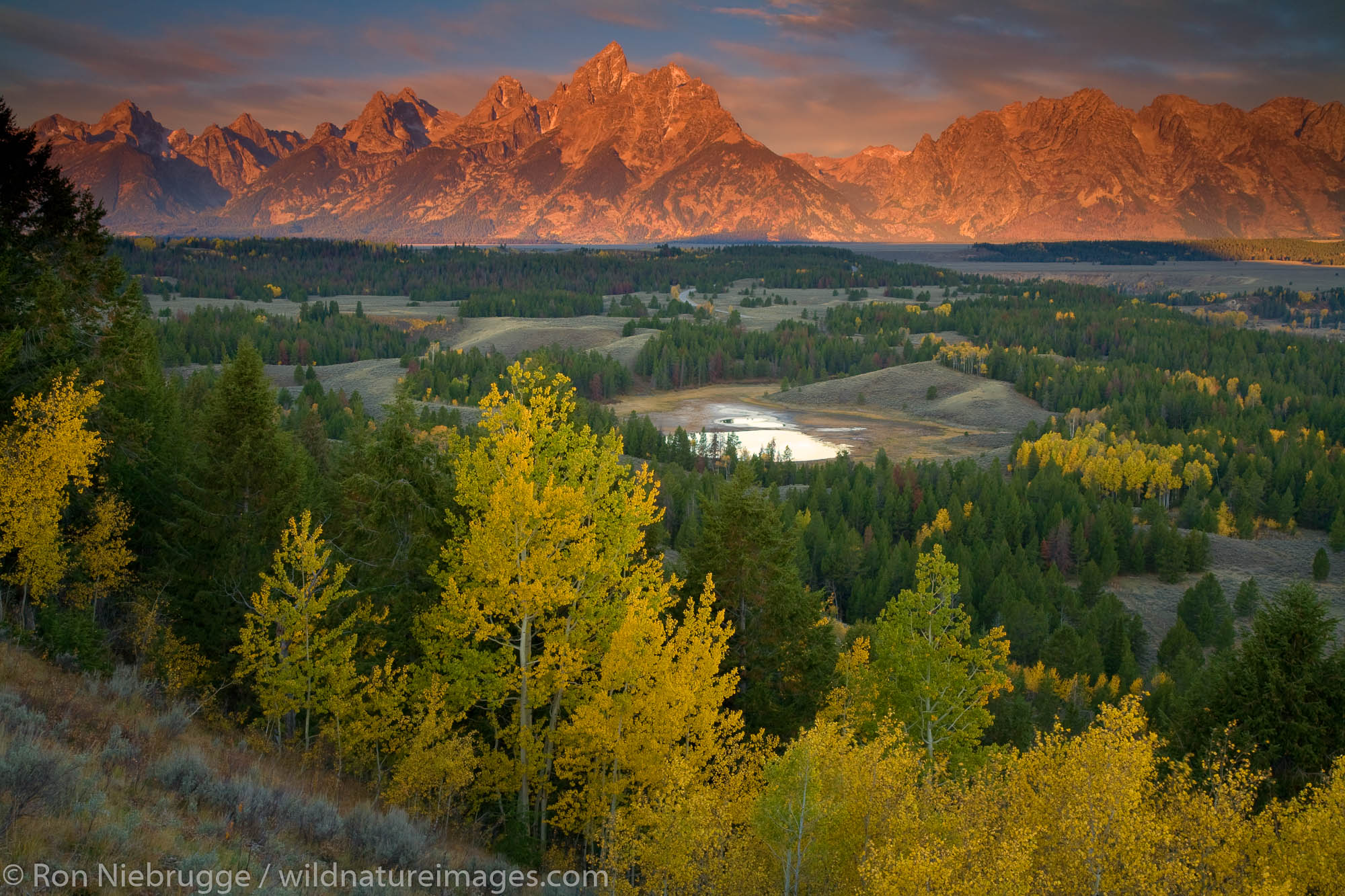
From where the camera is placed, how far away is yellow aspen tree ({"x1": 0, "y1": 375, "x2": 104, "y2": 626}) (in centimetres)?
2355

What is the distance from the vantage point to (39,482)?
2423 centimetres

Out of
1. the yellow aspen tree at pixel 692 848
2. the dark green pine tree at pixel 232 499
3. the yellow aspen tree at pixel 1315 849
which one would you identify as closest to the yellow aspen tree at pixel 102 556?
the dark green pine tree at pixel 232 499

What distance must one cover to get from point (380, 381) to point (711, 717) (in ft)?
532

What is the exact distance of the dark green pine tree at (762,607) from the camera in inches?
1164

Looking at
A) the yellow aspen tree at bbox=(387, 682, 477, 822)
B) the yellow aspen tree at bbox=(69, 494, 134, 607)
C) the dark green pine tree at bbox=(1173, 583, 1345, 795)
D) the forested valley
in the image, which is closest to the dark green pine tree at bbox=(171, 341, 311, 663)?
the forested valley

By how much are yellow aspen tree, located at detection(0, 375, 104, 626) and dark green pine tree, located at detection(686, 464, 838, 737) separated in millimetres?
18992

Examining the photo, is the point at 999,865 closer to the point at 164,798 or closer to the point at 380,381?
the point at 164,798

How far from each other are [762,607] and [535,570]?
37.9ft

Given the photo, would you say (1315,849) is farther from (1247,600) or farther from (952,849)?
(1247,600)

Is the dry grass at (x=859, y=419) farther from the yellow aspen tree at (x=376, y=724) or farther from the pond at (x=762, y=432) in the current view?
the yellow aspen tree at (x=376, y=724)

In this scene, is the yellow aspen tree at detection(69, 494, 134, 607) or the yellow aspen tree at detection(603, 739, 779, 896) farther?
the yellow aspen tree at detection(69, 494, 134, 607)

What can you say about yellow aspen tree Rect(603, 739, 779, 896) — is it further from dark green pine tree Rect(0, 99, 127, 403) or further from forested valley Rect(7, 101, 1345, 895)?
dark green pine tree Rect(0, 99, 127, 403)

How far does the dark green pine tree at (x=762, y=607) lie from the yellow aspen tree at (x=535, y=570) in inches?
249

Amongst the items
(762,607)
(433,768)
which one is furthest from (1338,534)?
(433,768)
